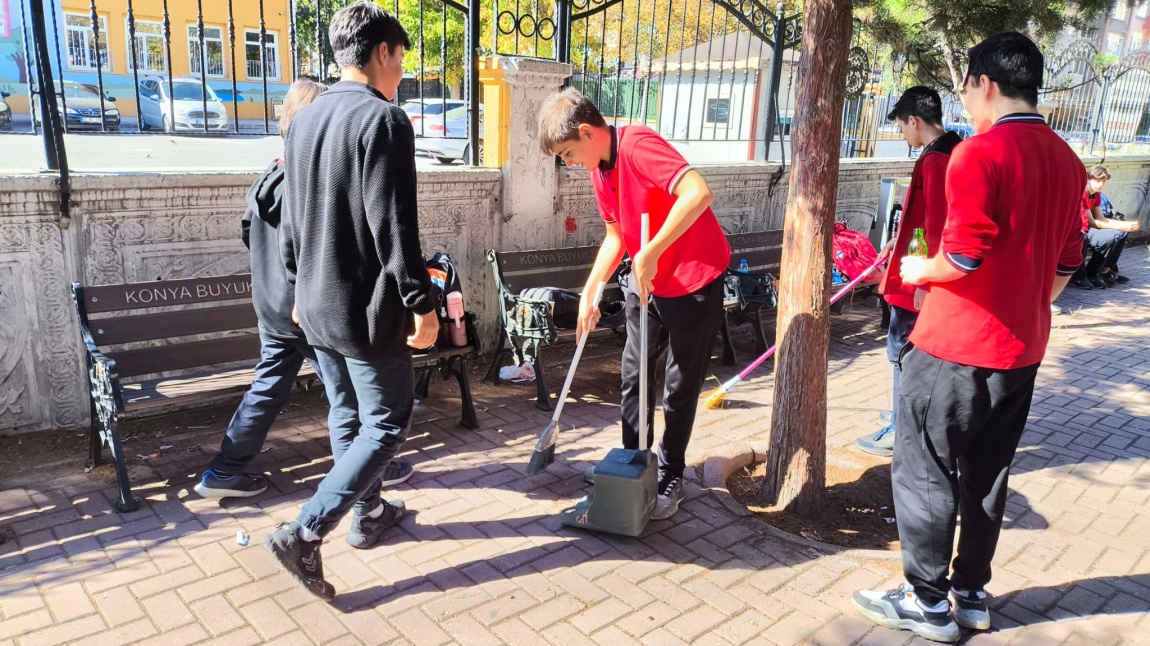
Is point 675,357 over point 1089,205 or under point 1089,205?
under

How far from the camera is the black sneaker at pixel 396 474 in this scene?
150 inches

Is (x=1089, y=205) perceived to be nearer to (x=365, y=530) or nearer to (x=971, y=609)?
(x=971, y=609)

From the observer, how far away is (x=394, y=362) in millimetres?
2816

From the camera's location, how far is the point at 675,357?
3.43 meters

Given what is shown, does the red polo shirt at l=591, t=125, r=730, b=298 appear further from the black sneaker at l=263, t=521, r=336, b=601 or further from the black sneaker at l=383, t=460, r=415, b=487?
the black sneaker at l=263, t=521, r=336, b=601

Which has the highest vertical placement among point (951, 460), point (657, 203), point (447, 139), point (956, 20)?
point (956, 20)

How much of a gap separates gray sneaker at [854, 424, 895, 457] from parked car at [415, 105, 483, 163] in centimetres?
319

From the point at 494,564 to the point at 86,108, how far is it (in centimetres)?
409

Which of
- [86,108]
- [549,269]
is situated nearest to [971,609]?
[549,269]

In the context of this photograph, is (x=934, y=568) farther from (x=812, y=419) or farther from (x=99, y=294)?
(x=99, y=294)

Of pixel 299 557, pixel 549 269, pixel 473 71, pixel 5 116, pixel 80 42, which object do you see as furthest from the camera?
pixel 80 42

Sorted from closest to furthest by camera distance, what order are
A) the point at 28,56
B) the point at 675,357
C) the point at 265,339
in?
1. the point at 675,357
2. the point at 265,339
3. the point at 28,56

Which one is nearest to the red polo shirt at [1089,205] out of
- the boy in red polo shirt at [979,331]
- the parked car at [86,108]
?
the boy in red polo shirt at [979,331]

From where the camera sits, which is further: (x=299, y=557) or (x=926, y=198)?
(x=926, y=198)
